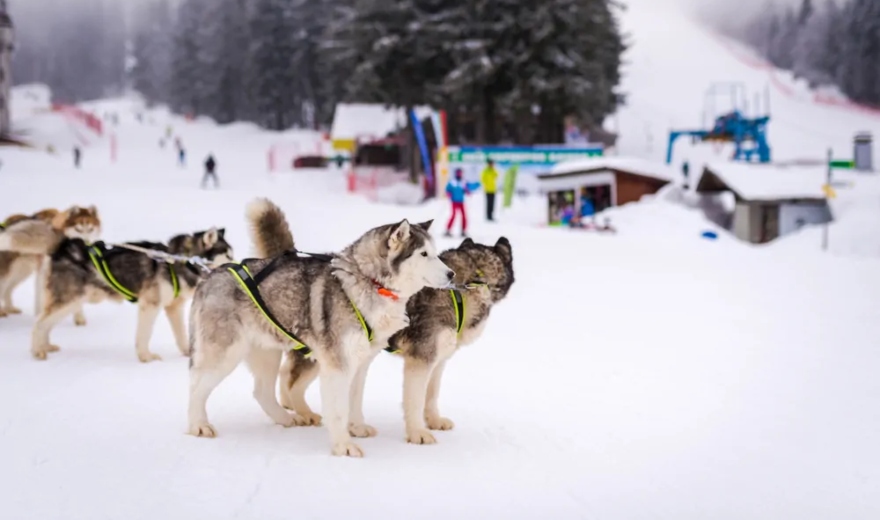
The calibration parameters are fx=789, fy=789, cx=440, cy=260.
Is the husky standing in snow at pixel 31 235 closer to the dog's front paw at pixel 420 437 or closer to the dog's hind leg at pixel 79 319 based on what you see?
the dog's hind leg at pixel 79 319

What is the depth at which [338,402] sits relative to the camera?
3.79 m

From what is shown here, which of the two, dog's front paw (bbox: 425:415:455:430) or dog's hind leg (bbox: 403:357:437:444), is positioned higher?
dog's hind leg (bbox: 403:357:437:444)

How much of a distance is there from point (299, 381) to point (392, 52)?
25071mm

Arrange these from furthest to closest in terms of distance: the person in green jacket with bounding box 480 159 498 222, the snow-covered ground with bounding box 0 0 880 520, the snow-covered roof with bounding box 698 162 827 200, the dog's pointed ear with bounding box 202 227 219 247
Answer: the snow-covered roof with bounding box 698 162 827 200 < the person in green jacket with bounding box 480 159 498 222 < the dog's pointed ear with bounding box 202 227 219 247 < the snow-covered ground with bounding box 0 0 880 520

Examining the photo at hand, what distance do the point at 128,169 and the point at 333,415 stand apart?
27.1 metres

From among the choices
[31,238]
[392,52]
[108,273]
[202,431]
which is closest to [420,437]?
[202,431]

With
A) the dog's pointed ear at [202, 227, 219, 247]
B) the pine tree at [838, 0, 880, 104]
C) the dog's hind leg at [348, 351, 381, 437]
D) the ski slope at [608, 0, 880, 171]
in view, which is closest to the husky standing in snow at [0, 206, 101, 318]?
the dog's pointed ear at [202, 227, 219, 247]

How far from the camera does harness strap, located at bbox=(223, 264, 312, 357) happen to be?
3967 mm

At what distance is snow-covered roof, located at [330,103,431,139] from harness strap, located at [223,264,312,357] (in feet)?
93.5

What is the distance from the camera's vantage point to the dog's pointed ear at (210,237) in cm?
604

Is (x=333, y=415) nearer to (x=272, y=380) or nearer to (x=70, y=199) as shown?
(x=272, y=380)

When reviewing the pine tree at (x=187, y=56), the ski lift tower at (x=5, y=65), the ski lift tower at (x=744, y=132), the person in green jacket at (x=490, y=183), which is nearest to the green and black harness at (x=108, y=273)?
the ski lift tower at (x=5, y=65)

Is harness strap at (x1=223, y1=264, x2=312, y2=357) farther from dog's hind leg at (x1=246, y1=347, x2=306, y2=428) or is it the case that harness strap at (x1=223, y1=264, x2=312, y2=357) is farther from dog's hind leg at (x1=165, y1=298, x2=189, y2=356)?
dog's hind leg at (x1=165, y1=298, x2=189, y2=356)

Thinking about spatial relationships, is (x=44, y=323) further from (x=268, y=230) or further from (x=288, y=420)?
(x=288, y=420)
